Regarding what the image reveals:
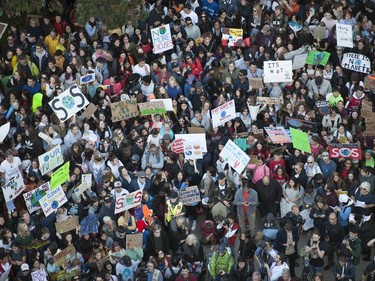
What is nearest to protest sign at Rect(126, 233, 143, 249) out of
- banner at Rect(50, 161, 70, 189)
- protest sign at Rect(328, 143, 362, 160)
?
banner at Rect(50, 161, 70, 189)

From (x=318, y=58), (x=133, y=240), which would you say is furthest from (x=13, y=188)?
(x=318, y=58)

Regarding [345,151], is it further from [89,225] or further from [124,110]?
[89,225]

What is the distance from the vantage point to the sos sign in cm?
2114

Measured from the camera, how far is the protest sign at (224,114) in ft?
72.0

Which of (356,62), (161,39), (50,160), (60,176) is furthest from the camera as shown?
(161,39)

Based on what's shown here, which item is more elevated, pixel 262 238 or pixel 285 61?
pixel 285 61

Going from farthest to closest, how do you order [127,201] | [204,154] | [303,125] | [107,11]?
[107,11] → [303,125] → [204,154] → [127,201]

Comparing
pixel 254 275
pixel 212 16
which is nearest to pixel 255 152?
pixel 254 275

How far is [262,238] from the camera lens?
19.4 metres

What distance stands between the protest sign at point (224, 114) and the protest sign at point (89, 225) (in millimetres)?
3547

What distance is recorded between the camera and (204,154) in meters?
21.5

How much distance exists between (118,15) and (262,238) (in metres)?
7.21

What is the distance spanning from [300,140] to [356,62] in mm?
3212

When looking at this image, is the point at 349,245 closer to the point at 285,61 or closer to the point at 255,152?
the point at 255,152
